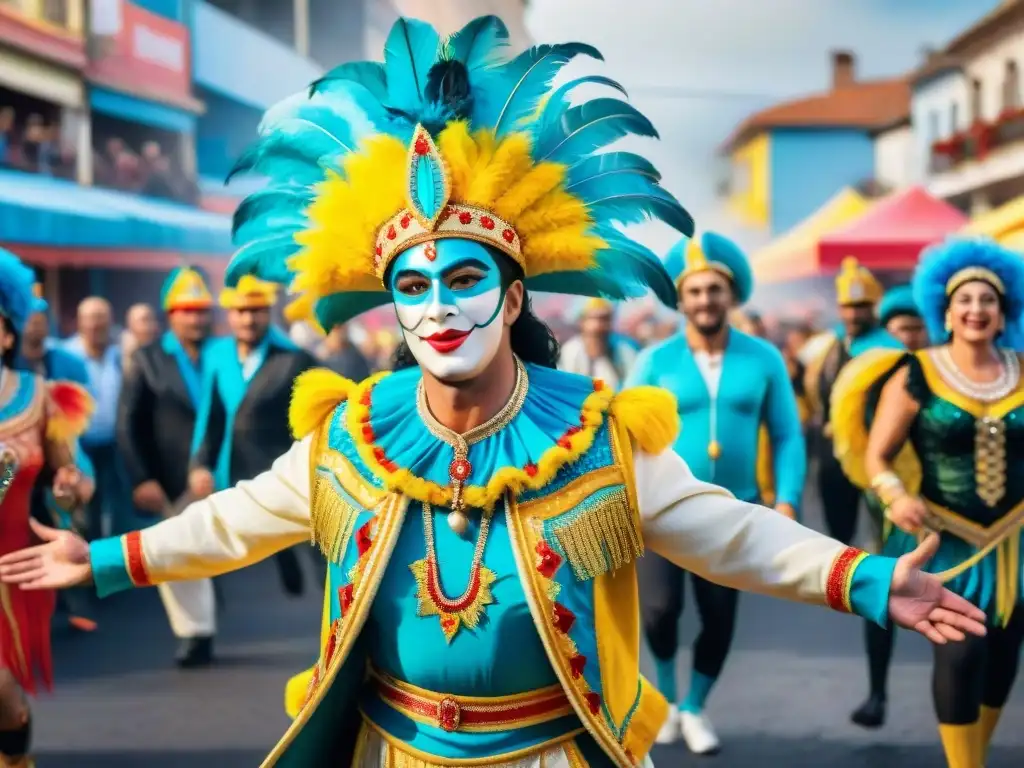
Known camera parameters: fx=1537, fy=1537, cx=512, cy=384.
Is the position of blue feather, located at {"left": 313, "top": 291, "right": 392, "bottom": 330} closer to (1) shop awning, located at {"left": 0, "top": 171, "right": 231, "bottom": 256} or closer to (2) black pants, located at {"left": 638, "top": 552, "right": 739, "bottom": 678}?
(2) black pants, located at {"left": 638, "top": 552, "right": 739, "bottom": 678}

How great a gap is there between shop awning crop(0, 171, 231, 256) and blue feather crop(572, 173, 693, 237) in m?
11.2

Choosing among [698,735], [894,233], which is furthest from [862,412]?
[894,233]

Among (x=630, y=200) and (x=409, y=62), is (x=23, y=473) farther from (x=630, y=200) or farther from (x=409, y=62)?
(x=630, y=200)

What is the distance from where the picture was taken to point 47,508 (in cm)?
571

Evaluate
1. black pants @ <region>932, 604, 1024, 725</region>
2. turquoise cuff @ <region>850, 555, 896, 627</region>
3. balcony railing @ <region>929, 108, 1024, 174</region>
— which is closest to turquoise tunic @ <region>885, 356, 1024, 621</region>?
black pants @ <region>932, 604, 1024, 725</region>

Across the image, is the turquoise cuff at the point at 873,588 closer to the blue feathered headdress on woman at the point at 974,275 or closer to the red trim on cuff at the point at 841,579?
the red trim on cuff at the point at 841,579

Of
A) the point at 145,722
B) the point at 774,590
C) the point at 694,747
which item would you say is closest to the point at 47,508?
the point at 145,722

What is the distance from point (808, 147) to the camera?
151 feet

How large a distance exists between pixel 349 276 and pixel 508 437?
52 cm

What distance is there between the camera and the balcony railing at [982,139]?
24.1 metres

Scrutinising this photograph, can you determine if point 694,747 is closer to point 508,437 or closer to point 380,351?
point 508,437

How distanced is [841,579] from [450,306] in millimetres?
985

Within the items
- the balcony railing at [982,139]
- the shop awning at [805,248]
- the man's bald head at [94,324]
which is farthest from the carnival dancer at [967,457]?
the balcony railing at [982,139]

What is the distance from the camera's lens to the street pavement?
6090mm
